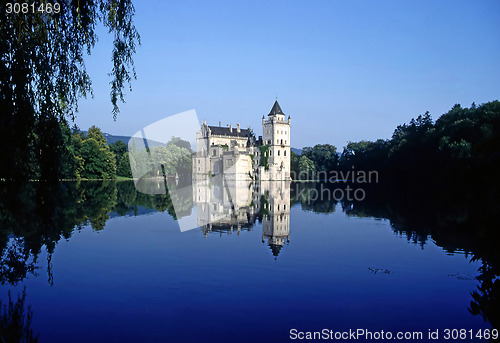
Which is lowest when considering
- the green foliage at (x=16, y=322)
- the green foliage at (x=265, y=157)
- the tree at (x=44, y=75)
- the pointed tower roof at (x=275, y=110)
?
the green foliage at (x=16, y=322)

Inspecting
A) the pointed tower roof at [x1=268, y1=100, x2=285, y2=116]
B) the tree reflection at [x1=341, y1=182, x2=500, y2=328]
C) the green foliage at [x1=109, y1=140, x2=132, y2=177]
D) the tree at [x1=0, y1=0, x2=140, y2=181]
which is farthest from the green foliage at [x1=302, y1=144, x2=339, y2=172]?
the tree at [x1=0, y1=0, x2=140, y2=181]

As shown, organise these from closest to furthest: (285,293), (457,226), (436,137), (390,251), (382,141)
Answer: (285,293) < (390,251) < (457,226) < (436,137) < (382,141)

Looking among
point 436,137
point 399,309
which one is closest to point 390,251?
→ point 399,309

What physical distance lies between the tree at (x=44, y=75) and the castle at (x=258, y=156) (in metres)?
66.6

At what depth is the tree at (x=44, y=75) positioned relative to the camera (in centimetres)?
672

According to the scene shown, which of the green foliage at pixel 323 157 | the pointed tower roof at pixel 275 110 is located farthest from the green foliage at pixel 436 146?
the pointed tower roof at pixel 275 110

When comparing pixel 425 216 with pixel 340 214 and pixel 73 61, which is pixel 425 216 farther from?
pixel 73 61

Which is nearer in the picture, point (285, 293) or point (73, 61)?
point (73, 61)

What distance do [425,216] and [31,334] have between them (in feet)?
62.3

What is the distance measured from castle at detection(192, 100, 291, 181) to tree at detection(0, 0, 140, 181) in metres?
66.6

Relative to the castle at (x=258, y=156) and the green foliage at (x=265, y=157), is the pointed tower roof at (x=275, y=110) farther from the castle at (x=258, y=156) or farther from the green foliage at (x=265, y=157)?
the green foliage at (x=265, y=157)

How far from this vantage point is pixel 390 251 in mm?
13602

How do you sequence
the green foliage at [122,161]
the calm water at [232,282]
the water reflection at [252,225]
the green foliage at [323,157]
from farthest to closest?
→ the green foliage at [323,157]
the green foliage at [122,161]
the water reflection at [252,225]
the calm water at [232,282]

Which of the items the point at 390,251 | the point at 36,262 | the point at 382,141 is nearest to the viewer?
the point at 36,262
